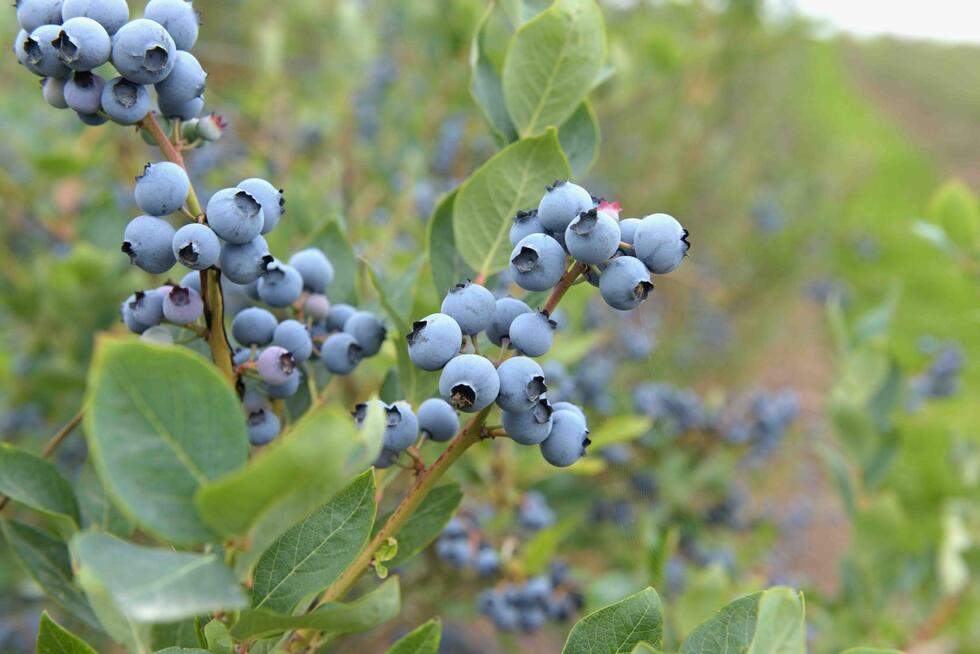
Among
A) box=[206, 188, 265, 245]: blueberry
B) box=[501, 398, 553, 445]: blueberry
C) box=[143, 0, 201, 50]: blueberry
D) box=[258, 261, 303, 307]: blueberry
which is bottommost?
box=[258, 261, 303, 307]: blueberry

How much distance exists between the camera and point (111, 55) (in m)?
0.69

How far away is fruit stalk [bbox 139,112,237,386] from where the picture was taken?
727mm

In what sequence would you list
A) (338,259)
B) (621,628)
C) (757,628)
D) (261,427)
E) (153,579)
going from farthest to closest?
(338,259) → (261,427) → (621,628) → (757,628) → (153,579)

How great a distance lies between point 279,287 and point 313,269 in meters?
0.08

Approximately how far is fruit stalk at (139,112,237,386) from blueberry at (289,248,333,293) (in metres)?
0.18

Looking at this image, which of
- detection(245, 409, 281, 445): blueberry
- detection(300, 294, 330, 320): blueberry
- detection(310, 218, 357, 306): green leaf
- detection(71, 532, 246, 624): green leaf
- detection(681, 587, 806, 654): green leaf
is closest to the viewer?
detection(71, 532, 246, 624): green leaf

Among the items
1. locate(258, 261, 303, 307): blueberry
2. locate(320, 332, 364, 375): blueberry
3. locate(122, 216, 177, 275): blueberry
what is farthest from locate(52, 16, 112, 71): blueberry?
locate(320, 332, 364, 375): blueberry

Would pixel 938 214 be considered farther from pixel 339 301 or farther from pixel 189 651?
pixel 189 651

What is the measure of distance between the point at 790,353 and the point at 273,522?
9246mm

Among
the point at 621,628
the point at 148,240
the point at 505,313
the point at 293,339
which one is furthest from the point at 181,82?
the point at 621,628

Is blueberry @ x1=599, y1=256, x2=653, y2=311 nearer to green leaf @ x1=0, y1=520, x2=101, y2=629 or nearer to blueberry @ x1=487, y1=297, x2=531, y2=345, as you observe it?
blueberry @ x1=487, y1=297, x2=531, y2=345

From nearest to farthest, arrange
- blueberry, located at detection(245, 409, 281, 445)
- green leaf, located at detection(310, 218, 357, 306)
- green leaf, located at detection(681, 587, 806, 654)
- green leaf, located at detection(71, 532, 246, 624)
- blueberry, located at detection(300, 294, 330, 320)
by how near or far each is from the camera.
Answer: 1. green leaf, located at detection(71, 532, 246, 624)
2. green leaf, located at detection(681, 587, 806, 654)
3. blueberry, located at detection(245, 409, 281, 445)
4. blueberry, located at detection(300, 294, 330, 320)
5. green leaf, located at detection(310, 218, 357, 306)

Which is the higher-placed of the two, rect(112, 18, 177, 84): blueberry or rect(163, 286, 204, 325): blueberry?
rect(112, 18, 177, 84): blueberry

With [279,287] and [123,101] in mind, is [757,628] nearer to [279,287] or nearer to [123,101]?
[279,287]
